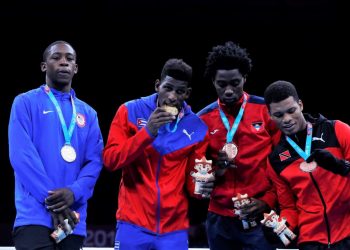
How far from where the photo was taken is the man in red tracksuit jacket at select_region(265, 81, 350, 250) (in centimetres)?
337

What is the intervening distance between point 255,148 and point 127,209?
917 millimetres

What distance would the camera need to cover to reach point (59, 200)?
3287 millimetres

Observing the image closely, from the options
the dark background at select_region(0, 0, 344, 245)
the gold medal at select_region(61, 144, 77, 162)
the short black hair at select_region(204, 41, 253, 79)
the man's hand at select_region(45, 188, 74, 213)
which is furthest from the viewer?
the dark background at select_region(0, 0, 344, 245)

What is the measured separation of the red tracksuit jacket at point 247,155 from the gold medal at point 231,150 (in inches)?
2.1

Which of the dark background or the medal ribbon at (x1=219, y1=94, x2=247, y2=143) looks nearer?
the medal ribbon at (x1=219, y1=94, x2=247, y2=143)

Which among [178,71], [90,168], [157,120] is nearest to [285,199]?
[157,120]

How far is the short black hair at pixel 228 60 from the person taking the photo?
12.9ft

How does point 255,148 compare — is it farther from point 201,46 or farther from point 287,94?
point 201,46

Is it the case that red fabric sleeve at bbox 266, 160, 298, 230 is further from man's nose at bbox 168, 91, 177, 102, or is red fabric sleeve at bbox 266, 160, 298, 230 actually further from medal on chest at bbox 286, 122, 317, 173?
man's nose at bbox 168, 91, 177, 102

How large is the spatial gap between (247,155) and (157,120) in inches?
28.1

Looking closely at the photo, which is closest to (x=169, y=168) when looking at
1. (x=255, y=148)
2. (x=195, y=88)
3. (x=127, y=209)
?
(x=127, y=209)

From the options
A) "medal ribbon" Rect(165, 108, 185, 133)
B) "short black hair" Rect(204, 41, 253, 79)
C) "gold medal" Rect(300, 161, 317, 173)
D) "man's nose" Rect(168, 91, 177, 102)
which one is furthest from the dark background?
"gold medal" Rect(300, 161, 317, 173)

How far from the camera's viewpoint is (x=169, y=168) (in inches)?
143

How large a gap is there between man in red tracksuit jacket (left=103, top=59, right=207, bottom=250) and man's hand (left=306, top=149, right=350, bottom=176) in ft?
2.53
